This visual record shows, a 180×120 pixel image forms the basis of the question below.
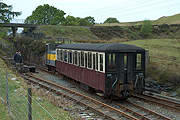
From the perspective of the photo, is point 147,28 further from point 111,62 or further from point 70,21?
point 111,62

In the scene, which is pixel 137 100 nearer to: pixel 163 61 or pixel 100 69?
pixel 100 69

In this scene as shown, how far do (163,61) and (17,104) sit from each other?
15145mm

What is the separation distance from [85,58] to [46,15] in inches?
3002

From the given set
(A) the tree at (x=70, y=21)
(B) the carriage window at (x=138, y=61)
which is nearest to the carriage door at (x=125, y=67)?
(B) the carriage window at (x=138, y=61)

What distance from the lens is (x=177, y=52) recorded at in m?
25.3

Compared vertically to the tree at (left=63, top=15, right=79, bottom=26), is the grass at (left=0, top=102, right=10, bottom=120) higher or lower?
lower

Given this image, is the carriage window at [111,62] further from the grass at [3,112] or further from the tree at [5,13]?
the tree at [5,13]

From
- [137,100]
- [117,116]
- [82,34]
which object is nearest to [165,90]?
[137,100]

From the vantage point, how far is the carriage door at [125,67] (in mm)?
12891

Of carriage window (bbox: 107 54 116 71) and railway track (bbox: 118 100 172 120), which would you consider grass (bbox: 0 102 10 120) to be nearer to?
railway track (bbox: 118 100 172 120)

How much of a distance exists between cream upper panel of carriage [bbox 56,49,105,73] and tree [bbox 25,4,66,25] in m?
69.2

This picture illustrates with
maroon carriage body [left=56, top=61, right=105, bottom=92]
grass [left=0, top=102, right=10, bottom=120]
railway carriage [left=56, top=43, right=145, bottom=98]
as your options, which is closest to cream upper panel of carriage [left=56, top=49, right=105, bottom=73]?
railway carriage [left=56, top=43, right=145, bottom=98]

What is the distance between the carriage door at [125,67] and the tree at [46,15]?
76278mm

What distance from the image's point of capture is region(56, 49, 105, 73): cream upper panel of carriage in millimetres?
13055
